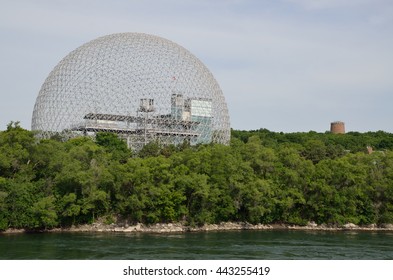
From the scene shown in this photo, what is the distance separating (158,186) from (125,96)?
16551mm

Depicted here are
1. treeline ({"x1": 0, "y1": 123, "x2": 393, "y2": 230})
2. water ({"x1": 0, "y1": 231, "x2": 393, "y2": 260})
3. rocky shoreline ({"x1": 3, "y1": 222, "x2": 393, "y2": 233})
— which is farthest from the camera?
treeline ({"x1": 0, "y1": 123, "x2": 393, "y2": 230})

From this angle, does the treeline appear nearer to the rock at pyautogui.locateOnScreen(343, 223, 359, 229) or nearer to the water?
the rock at pyautogui.locateOnScreen(343, 223, 359, 229)

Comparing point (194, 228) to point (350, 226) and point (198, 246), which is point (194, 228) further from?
point (350, 226)

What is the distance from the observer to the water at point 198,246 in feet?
79.8

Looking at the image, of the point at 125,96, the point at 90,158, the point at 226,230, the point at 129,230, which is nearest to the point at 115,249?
the point at 129,230

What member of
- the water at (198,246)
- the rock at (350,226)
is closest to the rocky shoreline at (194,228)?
the rock at (350,226)

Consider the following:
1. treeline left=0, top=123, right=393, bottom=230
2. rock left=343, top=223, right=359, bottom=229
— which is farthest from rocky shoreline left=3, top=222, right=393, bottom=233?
treeline left=0, top=123, right=393, bottom=230

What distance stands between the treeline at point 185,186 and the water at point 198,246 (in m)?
2.95

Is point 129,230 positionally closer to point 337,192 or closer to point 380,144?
point 337,192

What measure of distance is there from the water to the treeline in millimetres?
2951

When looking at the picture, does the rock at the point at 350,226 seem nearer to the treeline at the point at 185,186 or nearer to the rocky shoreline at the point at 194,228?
the rocky shoreline at the point at 194,228

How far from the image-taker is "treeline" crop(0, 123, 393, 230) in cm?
3559

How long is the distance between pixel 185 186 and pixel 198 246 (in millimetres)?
Answer: 10268

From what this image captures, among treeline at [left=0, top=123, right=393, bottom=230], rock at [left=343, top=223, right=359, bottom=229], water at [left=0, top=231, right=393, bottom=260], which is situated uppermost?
treeline at [left=0, top=123, right=393, bottom=230]
